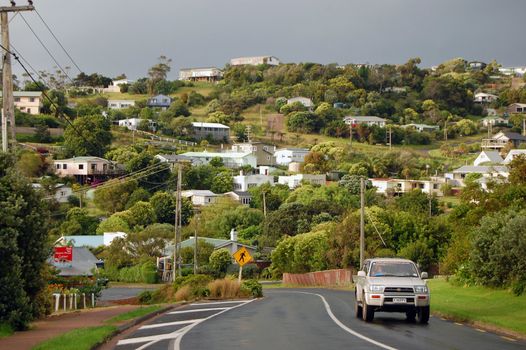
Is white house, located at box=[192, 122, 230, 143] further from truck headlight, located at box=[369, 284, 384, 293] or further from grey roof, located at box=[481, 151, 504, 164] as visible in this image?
truck headlight, located at box=[369, 284, 384, 293]

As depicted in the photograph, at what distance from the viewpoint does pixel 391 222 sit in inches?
2876

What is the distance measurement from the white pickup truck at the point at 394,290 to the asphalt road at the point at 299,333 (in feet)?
1.48

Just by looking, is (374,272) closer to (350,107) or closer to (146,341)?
(146,341)

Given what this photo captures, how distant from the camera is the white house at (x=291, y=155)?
14088 centimetres

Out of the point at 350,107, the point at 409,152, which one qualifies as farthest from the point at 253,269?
the point at 350,107

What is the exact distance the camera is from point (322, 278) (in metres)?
70.4

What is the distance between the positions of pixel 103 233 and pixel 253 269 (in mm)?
18313

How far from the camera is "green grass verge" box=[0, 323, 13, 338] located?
73.9 ft

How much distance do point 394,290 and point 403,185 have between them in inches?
3759

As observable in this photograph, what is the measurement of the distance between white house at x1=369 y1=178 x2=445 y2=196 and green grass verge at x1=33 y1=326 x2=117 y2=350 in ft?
314

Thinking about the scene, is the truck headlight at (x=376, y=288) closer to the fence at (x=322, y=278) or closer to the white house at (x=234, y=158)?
the fence at (x=322, y=278)

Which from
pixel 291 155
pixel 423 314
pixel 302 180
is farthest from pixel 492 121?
pixel 423 314

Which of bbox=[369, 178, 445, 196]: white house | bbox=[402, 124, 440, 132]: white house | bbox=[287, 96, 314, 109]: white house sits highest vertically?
bbox=[287, 96, 314, 109]: white house

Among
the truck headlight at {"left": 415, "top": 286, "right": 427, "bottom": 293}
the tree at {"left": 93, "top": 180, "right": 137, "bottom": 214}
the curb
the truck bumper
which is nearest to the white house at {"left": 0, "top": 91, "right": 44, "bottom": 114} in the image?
the tree at {"left": 93, "top": 180, "right": 137, "bottom": 214}
